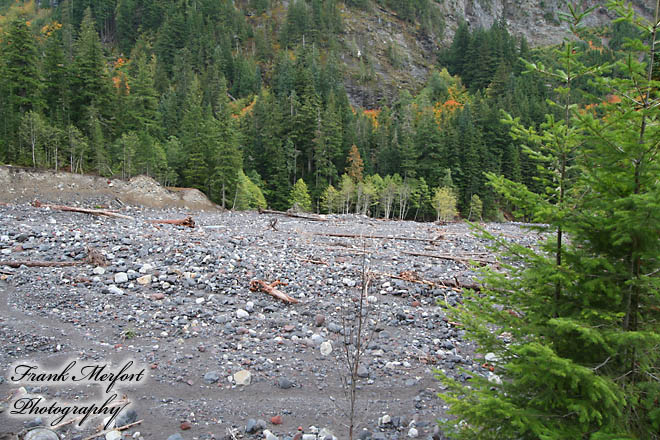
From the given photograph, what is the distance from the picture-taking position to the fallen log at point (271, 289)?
875 centimetres

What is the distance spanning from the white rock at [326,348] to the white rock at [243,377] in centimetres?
144

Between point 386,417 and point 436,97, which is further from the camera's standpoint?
point 436,97

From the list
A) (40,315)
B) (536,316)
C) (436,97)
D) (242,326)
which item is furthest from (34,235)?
(436,97)

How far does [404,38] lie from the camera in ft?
426

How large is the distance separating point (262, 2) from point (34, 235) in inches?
5298

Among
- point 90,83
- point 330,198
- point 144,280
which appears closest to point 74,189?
point 144,280

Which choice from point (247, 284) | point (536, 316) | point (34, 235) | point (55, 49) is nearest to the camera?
point (536, 316)

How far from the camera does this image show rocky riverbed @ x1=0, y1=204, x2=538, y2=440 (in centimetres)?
528

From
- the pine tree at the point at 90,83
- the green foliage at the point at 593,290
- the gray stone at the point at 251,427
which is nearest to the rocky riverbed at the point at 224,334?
the gray stone at the point at 251,427

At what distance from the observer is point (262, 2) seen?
415 feet

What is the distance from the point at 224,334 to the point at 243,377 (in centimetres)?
145

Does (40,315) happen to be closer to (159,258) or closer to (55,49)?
(159,258)

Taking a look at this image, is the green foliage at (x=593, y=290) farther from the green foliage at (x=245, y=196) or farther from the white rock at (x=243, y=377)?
the green foliage at (x=245, y=196)

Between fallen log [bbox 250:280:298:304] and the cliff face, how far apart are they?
10018cm
